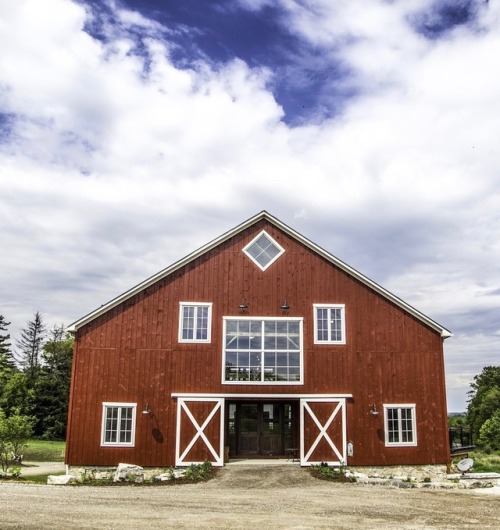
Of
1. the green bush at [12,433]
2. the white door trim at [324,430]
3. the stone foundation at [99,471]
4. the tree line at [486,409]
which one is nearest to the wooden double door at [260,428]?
the white door trim at [324,430]

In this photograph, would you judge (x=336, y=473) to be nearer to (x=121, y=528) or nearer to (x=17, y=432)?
(x=121, y=528)

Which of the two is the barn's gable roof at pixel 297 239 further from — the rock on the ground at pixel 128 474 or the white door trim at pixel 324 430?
the rock on the ground at pixel 128 474

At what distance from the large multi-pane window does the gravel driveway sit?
365cm

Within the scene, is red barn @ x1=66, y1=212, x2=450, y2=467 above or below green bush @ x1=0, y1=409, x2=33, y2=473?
above

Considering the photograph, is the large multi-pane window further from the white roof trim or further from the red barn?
the white roof trim

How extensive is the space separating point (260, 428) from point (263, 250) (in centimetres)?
659

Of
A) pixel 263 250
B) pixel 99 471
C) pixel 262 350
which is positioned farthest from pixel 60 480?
pixel 263 250

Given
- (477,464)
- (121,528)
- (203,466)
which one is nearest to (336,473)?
(203,466)

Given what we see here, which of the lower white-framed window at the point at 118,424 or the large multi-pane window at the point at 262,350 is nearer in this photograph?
the lower white-framed window at the point at 118,424

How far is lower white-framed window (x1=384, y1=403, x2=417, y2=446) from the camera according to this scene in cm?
1958

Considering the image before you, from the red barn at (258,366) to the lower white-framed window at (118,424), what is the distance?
3 centimetres

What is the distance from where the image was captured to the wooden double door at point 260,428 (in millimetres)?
20297

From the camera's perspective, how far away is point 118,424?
18.8 meters

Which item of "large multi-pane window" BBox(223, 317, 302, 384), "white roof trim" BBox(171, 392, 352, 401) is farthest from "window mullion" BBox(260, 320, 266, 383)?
"white roof trim" BBox(171, 392, 352, 401)
